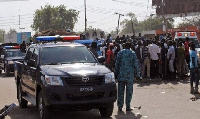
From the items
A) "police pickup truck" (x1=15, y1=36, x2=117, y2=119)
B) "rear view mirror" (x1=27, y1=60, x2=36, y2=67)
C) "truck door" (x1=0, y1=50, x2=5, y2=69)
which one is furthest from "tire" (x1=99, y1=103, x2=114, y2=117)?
"truck door" (x1=0, y1=50, x2=5, y2=69)

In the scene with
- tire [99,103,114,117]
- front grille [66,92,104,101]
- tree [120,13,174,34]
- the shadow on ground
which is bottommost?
the shadow on ground

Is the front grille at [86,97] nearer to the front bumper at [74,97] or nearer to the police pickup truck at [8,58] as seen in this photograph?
the front bumper at [74,97]

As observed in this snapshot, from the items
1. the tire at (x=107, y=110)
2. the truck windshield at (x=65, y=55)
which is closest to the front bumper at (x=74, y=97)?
the tire at (x=107, y=110)

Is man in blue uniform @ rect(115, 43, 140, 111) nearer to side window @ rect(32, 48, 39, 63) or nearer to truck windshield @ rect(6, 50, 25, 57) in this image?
side window @ rect(32, 48, 39, 63)

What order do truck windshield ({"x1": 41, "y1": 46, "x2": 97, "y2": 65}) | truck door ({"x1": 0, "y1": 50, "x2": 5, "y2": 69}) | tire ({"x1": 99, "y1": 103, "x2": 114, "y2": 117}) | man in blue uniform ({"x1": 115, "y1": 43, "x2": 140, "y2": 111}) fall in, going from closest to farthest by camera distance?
tire ({"x1": 99, "y1": 103, "x2": 114, "y2": 117}) → truck windshield ({"x1": 41, "y1": 46, "x2": 97, "y2": 65}) → man in blue uniform ({"x1": 115, "y1": 43, "x2": 140, "y2": 111}) → truck door ({"x1": 0, "y1": 50, "x2": 5, "y2": 69})

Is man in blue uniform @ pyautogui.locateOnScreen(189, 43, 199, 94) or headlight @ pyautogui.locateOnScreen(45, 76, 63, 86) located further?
man in blue uniform @ pyautogui.locateOnScreen(189, 43, 199, 94)

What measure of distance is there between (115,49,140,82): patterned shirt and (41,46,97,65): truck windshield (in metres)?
0.73

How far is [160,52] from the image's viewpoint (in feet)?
53.5

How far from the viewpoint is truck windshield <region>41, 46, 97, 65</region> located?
8961 mm

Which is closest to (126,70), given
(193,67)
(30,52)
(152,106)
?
(152,106)

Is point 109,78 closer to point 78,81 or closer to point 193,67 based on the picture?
point 78,81

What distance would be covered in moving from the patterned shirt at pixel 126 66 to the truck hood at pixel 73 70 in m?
1.01

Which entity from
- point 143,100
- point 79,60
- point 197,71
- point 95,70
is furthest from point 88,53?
point 197,71

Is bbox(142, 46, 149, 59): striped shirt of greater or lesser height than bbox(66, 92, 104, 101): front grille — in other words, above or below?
above
